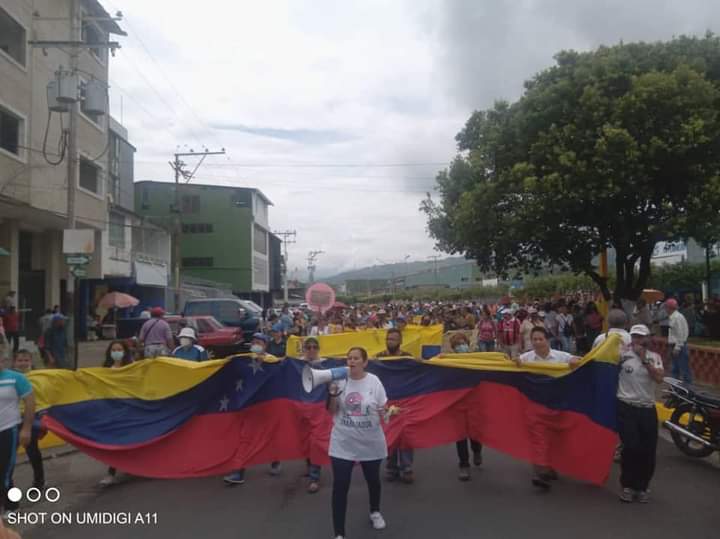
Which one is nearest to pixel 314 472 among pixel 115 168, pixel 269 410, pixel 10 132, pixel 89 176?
pixel 269 410

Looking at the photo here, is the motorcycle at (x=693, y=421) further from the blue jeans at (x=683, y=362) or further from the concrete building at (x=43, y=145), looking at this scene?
the concrete building at (x=43, y=145)

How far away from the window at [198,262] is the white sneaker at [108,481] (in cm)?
5947

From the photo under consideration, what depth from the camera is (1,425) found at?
5.82 m

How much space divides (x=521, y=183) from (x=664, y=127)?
381 cm

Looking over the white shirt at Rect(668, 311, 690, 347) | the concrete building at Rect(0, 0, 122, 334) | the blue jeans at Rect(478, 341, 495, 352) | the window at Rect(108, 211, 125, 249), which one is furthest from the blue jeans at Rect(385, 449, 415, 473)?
the window at Rect(108, 211, 125, 249)

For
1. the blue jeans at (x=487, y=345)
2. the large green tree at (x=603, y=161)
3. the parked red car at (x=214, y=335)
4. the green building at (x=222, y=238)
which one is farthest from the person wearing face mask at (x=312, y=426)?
the green building at (x=222, y=238)

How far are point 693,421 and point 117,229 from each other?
34.5 m

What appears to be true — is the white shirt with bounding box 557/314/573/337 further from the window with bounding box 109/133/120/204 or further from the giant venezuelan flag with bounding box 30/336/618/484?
the window with bounding box 109/133/120/204

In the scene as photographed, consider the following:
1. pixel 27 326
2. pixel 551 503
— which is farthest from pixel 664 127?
pixel 27 326

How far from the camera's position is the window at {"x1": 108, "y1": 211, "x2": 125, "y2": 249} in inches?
1437

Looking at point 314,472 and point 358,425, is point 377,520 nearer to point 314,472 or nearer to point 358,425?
point 358,425

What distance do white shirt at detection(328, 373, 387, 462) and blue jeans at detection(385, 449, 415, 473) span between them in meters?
1.88

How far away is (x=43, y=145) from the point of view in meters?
21.0

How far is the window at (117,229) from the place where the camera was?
36.5 meters
